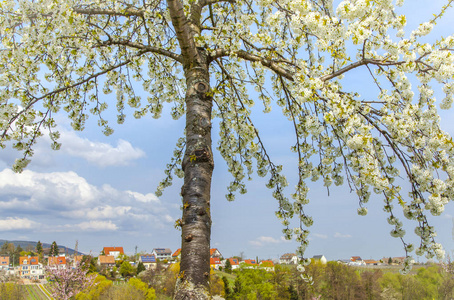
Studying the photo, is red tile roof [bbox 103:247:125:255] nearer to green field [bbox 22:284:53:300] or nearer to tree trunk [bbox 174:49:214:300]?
green field [bbox 22:284:53:300]

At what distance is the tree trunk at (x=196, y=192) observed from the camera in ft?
10.8

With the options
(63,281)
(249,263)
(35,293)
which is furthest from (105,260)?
(63,281)

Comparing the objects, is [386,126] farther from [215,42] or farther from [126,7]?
[126,7]

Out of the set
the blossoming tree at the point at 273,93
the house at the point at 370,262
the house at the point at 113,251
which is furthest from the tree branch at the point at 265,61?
the house at the point at 370,262

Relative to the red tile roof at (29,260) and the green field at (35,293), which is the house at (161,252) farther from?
the green field at (35,293)

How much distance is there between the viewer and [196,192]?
144 inches

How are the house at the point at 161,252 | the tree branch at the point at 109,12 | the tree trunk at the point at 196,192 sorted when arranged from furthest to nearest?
1. the house at the point at 161,252
2. the tree branch at the point at 109,12
3. the tree trunk at the point at 196,192

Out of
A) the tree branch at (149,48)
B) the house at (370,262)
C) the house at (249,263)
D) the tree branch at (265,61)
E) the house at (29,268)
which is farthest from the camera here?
the house at (370,262)

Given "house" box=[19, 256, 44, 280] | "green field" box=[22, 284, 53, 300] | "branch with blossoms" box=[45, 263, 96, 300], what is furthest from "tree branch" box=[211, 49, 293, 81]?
"house" box=[19, 256, 44, 280]

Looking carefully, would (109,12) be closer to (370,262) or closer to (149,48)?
(149,48)

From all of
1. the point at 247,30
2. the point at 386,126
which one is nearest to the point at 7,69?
the point at 247,30

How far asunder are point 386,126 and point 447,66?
95 centimetres

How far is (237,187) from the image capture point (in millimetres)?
6168

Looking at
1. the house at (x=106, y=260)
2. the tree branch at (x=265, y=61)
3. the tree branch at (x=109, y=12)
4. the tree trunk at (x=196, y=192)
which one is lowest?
the house at (x=106, y=260)
